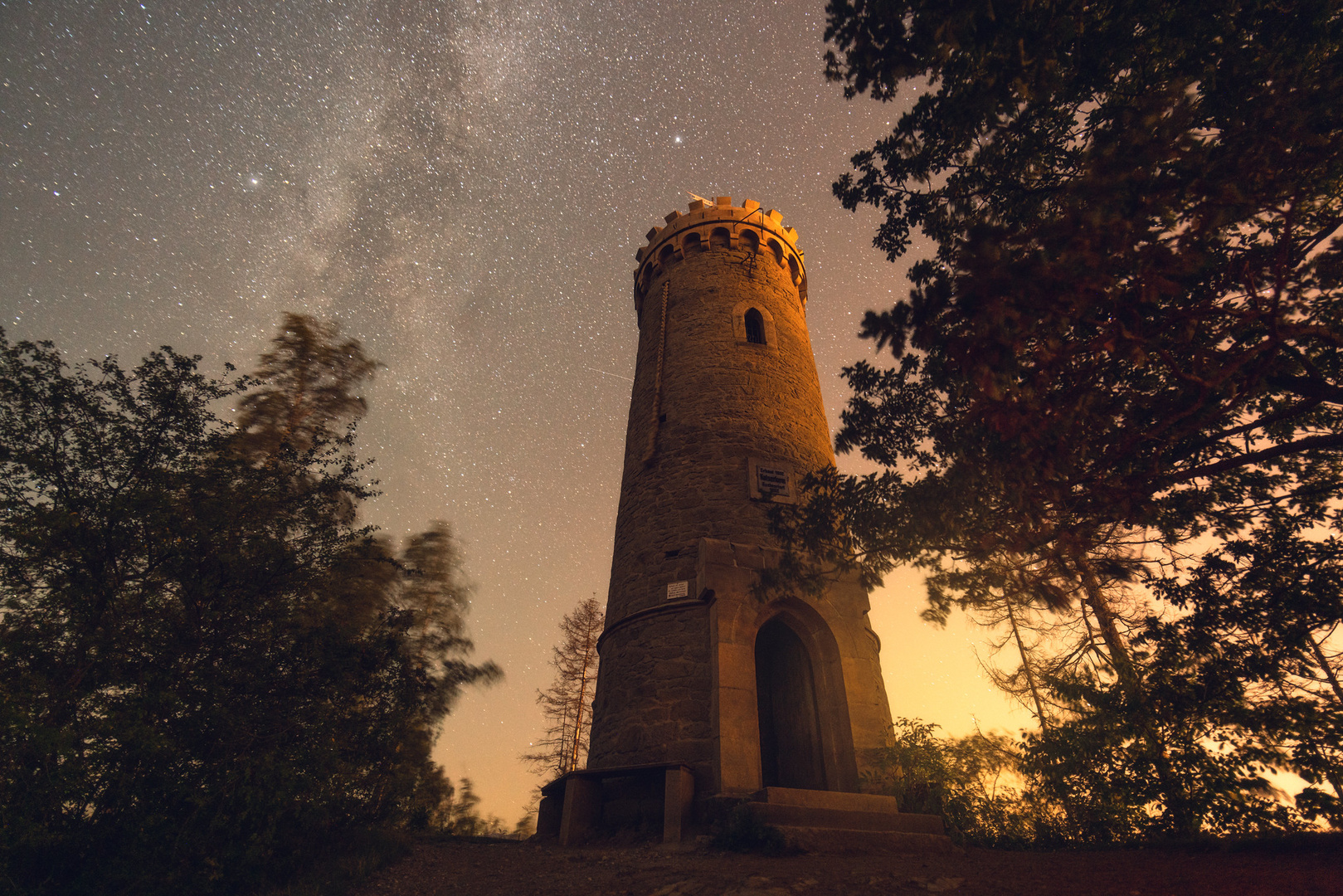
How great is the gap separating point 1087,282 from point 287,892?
889 centimetres

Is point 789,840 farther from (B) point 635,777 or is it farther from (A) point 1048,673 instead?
(A) point 1048,673

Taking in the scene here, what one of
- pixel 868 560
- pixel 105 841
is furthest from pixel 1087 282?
pixel 105 841

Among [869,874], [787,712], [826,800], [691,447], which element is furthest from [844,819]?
[691,447]

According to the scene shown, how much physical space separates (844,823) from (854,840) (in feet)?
1.52

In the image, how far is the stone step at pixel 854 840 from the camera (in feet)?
20.4

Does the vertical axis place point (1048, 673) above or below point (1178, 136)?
below

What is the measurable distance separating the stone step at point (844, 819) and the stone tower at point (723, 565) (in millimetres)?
1023

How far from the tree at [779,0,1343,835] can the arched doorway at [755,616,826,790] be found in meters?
3.26

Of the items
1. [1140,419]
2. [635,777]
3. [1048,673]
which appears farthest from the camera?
[1048,673]

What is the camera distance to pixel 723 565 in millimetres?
9469

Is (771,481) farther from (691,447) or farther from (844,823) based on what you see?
(844,823)

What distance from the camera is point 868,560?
8.20m

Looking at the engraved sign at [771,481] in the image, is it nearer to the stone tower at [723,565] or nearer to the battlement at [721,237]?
the stone tower at [723,565]

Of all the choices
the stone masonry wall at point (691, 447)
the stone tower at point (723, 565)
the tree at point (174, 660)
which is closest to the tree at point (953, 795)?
the stone tower at point (723, 565)
